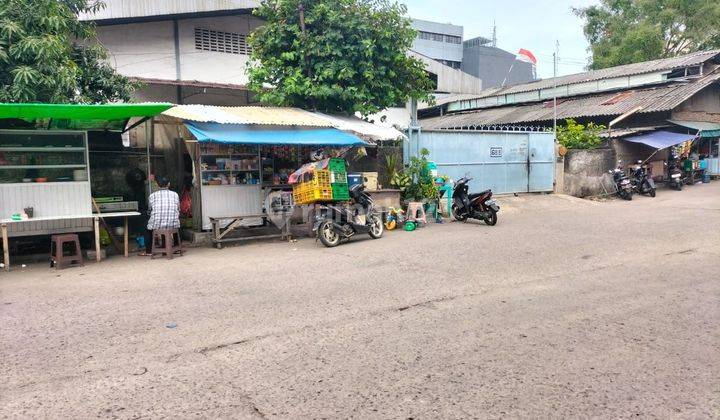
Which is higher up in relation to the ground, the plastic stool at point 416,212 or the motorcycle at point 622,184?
the motorcycle at point 622,184

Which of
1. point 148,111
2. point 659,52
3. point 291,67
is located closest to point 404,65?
point 291,67

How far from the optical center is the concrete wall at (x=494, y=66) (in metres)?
45.8

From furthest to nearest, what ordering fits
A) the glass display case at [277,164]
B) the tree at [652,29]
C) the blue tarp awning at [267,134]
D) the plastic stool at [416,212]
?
the tree at [652,29]
the plastic stool at [416,212]
the glass display case at [277,164]
the blue tarp awning at [267,134]

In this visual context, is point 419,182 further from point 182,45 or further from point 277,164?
point 182,45

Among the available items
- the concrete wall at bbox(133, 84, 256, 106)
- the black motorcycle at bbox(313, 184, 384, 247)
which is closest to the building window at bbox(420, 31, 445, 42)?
the concrete wall at bbox(133, 84, 256, 106)

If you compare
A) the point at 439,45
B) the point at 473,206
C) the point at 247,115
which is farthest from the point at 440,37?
the point at 247,115

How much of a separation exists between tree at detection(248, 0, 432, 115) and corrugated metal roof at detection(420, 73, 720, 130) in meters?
6.84

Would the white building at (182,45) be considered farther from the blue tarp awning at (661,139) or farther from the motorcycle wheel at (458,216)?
the blue tarp awning at (661,139)

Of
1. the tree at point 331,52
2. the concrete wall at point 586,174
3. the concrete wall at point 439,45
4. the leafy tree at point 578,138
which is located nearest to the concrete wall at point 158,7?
the tree at point 331,52

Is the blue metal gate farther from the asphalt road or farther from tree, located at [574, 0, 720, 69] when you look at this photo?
tree, located at [574, 0, 720, 69]

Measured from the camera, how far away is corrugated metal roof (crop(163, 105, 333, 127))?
30.1ft

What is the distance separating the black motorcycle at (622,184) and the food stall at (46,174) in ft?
46.4

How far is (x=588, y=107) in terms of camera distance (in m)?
21.7

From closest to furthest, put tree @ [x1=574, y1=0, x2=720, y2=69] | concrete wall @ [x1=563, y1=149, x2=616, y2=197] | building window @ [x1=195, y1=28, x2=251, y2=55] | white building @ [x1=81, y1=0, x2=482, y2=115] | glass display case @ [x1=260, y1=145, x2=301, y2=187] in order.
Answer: glass display case @ [x1=260, y1=145, x2=301, y2=187] < white building @ [x1=81, y1=0, x2=482, y2=115] < building window @ [x1=195, y1=28, x2=251, y2=55] < concrete wall @ [x1=563, y1=149, x2=616, y2=197] < tree @ [x1=574, y1=0, x2=720, y2=69]
